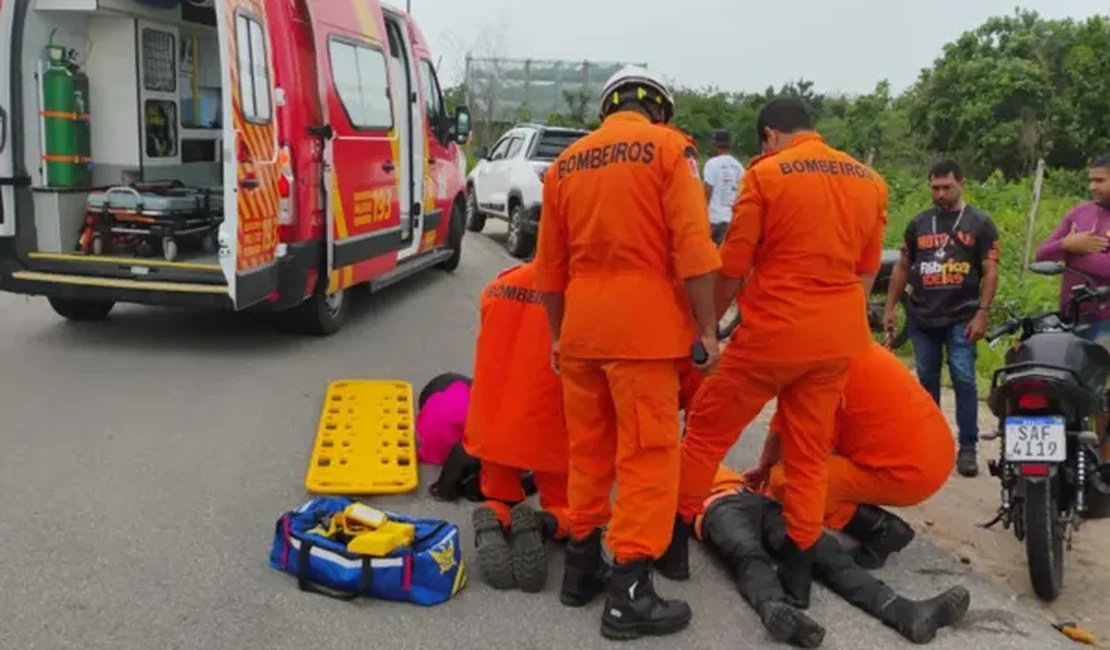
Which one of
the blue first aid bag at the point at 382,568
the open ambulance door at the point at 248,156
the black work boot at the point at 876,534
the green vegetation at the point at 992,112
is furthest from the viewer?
the green vegetation at the point at 992,112

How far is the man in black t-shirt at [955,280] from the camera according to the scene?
19.5 feet

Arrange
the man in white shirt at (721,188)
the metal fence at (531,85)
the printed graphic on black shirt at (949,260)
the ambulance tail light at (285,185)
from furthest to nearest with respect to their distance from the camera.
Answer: the metal fence at (531,85) < the man in white shirt at (721,188) < the ambulance tail light at (285,185) < the printed graphic on black shirt at (949,260)

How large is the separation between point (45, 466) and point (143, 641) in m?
2.06

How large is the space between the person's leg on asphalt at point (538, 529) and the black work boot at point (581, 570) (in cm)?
13

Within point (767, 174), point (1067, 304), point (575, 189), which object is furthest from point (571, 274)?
point (1067, 304)

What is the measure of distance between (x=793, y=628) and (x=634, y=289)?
1.26 m

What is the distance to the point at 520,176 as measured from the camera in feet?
49.0

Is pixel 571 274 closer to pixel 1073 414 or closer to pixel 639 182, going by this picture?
pixel 639 182

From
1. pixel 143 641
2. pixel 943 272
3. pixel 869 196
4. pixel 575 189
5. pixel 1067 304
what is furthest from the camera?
pixel 943 272

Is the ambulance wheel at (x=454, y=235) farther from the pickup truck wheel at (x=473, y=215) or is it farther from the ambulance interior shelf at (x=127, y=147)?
the pickup truck wheel at (x=473, y=215)

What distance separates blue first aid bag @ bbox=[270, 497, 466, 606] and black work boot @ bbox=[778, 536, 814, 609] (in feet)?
3.99

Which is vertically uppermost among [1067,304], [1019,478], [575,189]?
[575,189]

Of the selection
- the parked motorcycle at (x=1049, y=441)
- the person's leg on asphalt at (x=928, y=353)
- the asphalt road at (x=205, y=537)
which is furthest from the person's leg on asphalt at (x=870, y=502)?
the person's leg on asphalt at (x=928, y=353)

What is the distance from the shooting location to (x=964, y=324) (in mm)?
6031
